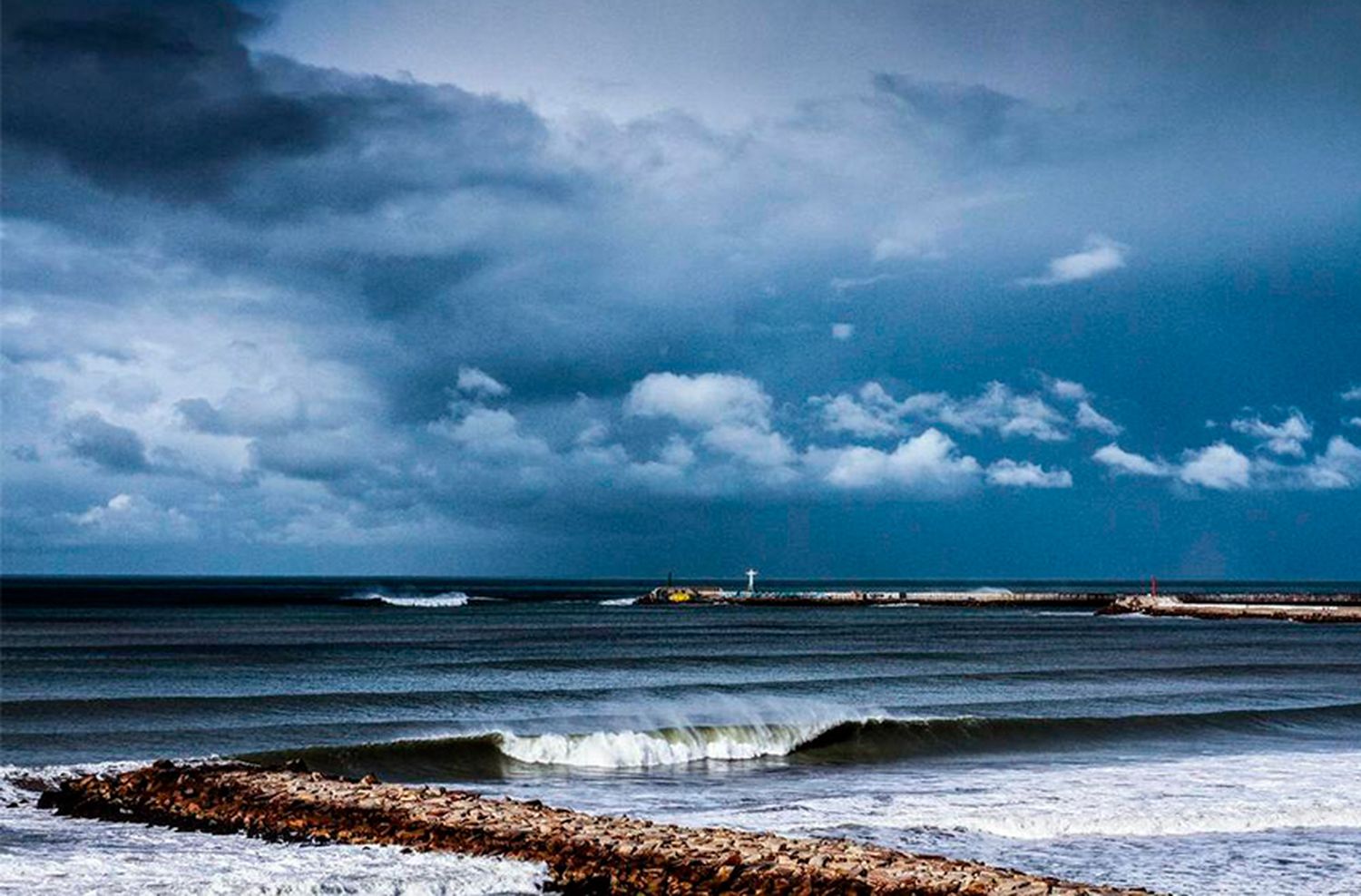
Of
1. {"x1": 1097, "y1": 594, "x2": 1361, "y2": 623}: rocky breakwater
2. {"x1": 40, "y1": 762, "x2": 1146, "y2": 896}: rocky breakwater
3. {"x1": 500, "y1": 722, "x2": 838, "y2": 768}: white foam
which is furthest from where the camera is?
{"x1": 1097, "y1": 594, "x2": 1361, "y2": 623}: rocky breakwater

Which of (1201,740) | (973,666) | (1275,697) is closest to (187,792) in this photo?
(1201,740)

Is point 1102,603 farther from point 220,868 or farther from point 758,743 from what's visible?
point 220,868

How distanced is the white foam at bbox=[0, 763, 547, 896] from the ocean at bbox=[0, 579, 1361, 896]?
1.7 inches

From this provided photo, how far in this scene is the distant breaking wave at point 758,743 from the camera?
23.3m

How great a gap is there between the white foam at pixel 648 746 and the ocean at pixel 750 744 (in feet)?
0.23

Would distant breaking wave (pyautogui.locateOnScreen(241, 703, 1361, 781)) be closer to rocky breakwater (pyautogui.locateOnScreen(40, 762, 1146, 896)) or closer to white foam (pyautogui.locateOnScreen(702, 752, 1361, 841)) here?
white foam (pyautogui.locateOnScreen(702, 752, 1361, 841))

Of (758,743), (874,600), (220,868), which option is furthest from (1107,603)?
(220,868)

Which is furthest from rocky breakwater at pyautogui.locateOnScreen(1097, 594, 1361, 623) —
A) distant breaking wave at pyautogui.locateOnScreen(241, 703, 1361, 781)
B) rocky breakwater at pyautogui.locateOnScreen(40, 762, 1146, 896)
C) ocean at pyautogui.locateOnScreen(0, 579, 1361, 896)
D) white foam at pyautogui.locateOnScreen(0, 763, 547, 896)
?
white foam at pyautogui.locateOnScreen(0, 763, 547, 896)

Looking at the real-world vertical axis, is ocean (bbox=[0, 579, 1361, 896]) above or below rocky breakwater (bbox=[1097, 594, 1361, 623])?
above

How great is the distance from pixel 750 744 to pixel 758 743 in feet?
0.67

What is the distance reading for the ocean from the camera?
1383 centimetres

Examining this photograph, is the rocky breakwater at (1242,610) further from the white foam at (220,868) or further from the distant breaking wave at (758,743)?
the white foam at (220,868)

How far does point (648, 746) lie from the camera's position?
80.2ft

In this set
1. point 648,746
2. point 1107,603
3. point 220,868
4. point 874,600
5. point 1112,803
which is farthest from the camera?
point 874,600
